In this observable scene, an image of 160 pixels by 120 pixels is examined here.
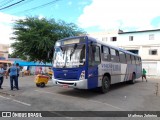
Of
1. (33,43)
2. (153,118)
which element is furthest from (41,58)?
(153,118)

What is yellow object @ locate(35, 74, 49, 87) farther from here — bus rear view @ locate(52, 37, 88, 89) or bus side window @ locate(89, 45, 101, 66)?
bus side window @ locate(89, 45, 101, 66)

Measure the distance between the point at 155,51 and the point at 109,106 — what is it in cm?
3098

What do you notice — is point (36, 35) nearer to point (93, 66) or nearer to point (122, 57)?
point (122, 57)

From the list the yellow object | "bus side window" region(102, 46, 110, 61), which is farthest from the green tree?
"bus side window" region(102, 46, 110, 61)

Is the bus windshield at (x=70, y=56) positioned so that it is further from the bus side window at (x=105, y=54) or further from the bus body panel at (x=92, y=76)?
the bus side window at (x=105, y=54)

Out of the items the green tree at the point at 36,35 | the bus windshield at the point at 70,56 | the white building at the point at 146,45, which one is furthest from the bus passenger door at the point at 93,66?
the white building at the point at 146,45

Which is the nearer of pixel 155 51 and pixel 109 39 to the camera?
pixel 155 51

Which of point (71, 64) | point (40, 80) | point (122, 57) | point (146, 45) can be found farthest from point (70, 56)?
point (146, 45)

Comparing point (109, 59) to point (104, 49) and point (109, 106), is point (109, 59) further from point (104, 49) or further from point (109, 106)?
point (109, 106)

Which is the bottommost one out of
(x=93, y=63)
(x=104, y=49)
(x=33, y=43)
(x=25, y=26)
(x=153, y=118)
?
(x=153, y=118)

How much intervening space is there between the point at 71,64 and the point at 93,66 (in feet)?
3.93

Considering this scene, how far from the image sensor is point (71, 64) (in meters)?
11.0

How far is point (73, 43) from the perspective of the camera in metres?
11.4

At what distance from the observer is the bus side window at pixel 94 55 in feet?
36.4
